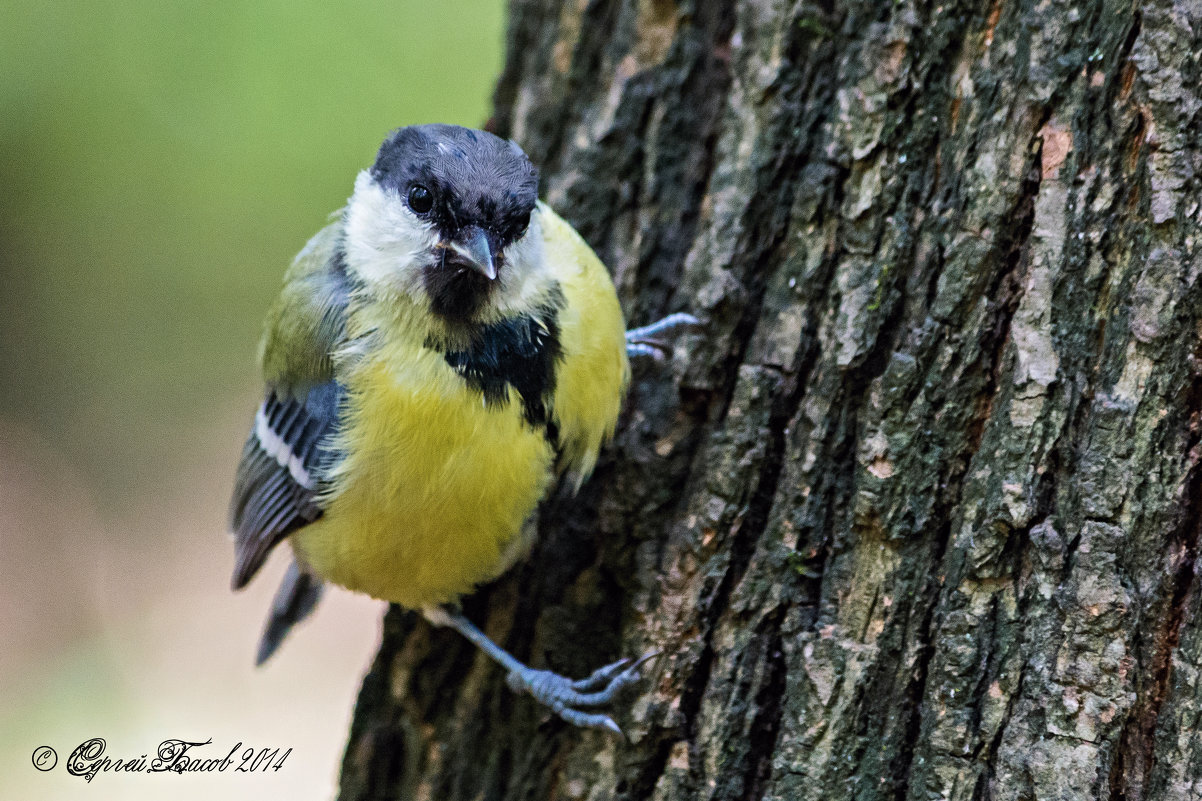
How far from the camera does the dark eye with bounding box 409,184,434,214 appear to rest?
2377 millimetres

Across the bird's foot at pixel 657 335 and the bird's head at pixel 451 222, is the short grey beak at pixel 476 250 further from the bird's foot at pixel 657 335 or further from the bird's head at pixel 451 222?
the bird's foot at pixel 657 335

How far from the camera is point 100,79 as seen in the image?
17.7 ft

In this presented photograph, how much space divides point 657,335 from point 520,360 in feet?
1.60

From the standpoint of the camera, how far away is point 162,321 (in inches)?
233

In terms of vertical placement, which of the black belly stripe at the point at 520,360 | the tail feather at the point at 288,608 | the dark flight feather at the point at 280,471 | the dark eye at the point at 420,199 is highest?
the dark eye at the point at 420,199

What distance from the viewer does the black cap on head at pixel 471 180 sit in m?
2.30

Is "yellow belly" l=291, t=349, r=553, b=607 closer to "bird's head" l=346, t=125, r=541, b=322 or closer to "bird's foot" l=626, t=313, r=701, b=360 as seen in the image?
"bird's head" l=346, t=125, r=541, b=322

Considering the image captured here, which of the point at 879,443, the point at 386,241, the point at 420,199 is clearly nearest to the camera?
the point at 879,443

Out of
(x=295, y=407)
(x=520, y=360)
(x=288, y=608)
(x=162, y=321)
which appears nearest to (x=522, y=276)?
(x=520, y=360)

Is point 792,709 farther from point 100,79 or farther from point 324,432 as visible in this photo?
point 100,79

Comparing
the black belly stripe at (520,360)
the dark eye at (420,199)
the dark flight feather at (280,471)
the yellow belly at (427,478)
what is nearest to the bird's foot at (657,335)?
the black belly stripe at (520,360)

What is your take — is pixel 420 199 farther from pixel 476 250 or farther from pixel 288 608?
pixel 288 608

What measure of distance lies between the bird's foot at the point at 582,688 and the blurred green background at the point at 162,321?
2386mm

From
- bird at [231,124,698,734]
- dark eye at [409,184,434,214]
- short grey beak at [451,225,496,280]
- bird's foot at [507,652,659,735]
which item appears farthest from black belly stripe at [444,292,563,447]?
bird's foot at [507,652,659,735]
